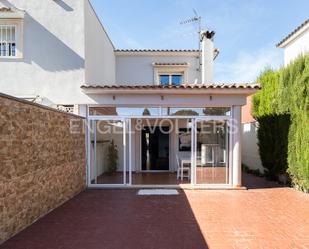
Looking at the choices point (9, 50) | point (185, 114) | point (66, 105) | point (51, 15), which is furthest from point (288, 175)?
point (9, 50)

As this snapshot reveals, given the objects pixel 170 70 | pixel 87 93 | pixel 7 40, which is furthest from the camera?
pixel 170 70

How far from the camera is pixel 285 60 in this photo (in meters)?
19.9

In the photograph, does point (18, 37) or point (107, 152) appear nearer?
point (18, 37)

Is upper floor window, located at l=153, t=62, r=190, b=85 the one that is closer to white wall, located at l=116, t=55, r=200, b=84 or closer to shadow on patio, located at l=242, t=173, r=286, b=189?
white wall, located at l=116, t=55, r=200, b=84

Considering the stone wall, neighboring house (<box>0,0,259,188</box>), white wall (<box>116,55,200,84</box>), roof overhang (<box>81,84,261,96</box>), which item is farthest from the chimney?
the stone wall

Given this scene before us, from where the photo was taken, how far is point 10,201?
21.5ft

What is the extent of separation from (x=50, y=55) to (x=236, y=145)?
8998 millimetres

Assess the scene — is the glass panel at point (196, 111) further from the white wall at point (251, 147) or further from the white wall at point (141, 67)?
the white wall at point (141, 67)

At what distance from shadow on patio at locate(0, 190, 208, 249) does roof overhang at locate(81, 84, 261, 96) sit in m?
4.38

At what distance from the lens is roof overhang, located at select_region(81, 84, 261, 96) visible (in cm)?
1162

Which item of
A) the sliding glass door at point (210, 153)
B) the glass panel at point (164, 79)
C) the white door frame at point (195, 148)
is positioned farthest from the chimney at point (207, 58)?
the glass panel at point (164, 79)

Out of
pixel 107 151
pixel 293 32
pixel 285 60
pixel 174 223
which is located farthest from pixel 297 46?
pixel 174 223

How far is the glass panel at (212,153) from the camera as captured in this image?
12.6 metres

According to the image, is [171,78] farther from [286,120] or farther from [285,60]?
[286,120]
